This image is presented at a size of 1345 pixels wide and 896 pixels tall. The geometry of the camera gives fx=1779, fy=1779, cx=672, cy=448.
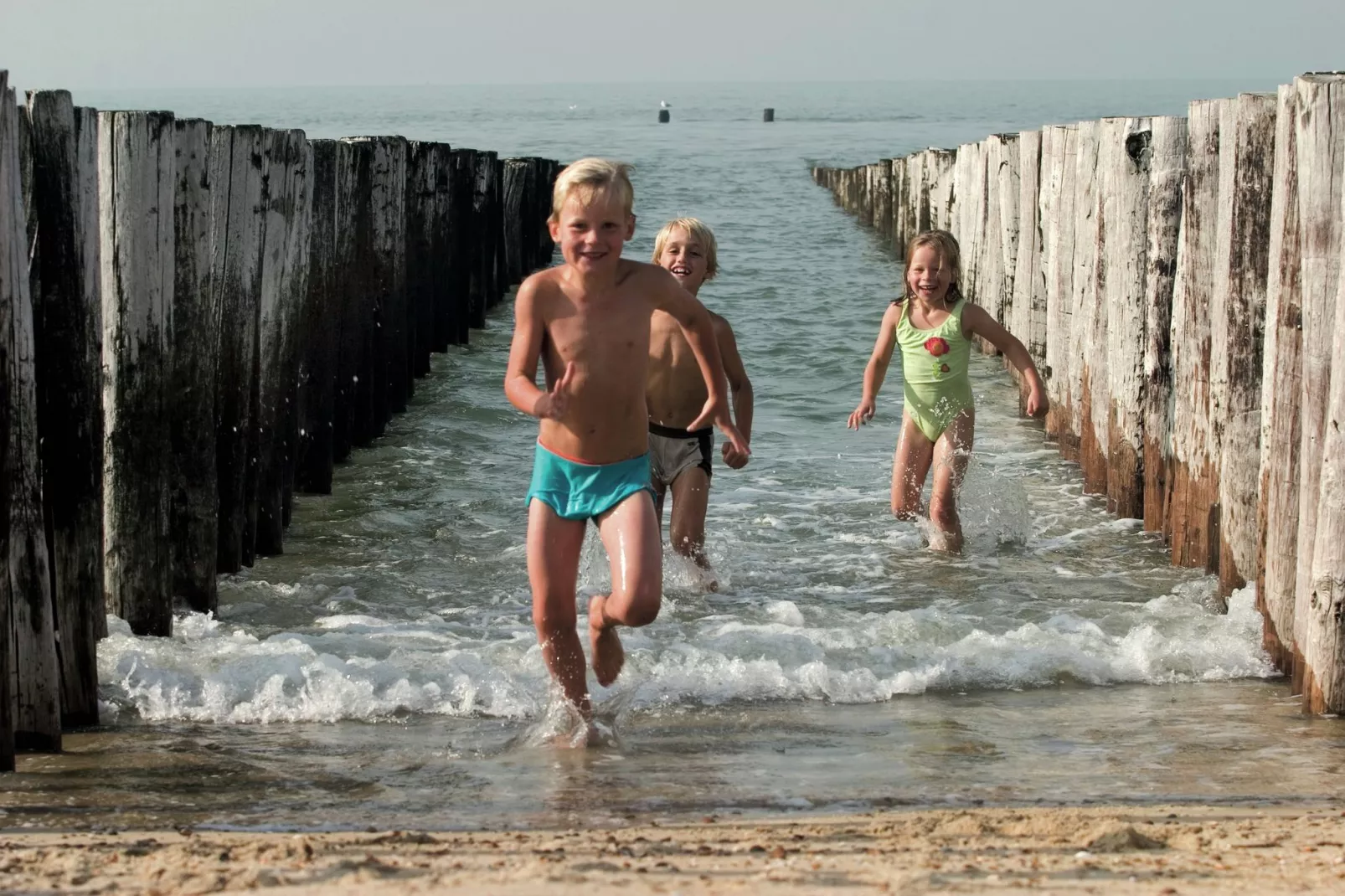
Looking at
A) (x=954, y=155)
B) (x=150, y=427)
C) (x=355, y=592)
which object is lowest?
(x=355, y=592)

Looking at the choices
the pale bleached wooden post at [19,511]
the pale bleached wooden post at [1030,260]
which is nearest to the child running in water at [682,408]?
the pale bleached wooden post at [19,511]

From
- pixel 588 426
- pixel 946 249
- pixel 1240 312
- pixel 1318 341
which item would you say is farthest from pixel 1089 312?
pixel 588 426

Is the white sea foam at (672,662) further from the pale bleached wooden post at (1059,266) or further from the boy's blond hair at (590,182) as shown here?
the pale bleached wooden post at (1059,266)

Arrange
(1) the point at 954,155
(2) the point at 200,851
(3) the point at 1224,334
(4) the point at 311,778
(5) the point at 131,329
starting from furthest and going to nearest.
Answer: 1. (1) the point at 954,155
2. (3) the point at 1224,334
3. (5) the point at 131,329
4. (4) the point at 311,778
5. (2) the point at 200,851

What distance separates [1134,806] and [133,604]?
3497 millimetres

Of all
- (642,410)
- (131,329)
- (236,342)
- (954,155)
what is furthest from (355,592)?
(954,155)

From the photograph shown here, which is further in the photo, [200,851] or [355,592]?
[355,592]

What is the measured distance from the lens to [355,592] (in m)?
7.41

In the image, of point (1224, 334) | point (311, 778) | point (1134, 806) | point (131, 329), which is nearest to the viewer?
point (1134, 806)

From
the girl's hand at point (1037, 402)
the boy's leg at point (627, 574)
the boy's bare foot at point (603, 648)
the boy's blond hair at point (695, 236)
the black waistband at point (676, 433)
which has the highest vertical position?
the boy's blond hair at point (695, 236)

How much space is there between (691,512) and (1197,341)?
2128mm

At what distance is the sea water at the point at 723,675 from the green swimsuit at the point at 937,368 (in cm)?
61

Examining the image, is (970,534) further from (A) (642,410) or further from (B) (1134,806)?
(B) (1134,806)

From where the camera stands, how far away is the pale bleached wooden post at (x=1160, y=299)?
7746 millimetres
